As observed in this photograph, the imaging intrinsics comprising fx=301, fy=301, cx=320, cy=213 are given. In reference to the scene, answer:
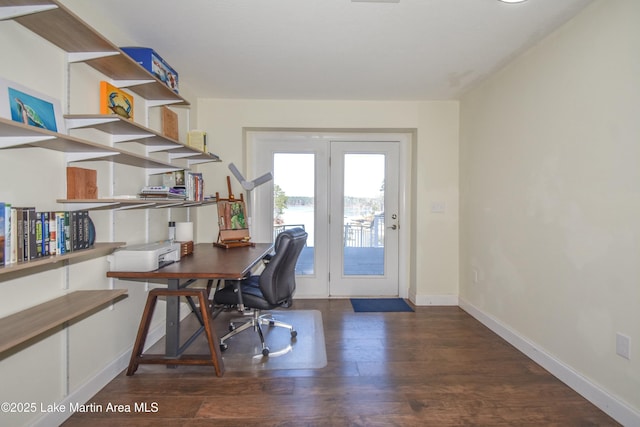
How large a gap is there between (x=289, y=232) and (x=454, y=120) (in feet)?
7.99

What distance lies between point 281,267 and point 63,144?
151 centimetres

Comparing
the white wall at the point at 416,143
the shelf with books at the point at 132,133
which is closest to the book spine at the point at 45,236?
the shelf with books at the point at 132,133

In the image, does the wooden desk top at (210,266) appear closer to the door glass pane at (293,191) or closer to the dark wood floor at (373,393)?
the dark wood floor at (373,393)

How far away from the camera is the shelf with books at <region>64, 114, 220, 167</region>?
1.58 meters

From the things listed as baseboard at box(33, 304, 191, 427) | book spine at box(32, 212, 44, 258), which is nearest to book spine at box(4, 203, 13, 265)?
book spine at box(32, 212, 44, 258)

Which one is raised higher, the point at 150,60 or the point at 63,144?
the point at 150,60

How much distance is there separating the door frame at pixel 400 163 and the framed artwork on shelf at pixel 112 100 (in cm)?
165

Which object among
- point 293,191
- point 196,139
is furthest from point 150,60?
point 293,191

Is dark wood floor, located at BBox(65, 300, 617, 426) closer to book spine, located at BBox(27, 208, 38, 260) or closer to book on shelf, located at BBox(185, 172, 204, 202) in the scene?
book spine, located at BBox(27, 208, 38, 260)

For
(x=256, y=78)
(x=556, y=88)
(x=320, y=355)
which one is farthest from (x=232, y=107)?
(x=556, y=88)

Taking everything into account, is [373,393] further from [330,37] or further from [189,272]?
[330,37]

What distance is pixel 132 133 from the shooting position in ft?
6.38

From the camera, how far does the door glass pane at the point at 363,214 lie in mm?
3748

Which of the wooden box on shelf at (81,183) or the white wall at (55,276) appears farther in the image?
the wooden box on shelf at (81,183)
